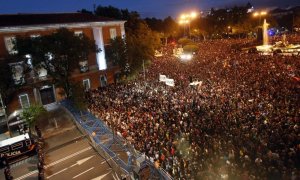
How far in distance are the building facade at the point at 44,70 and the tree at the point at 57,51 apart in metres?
1.29

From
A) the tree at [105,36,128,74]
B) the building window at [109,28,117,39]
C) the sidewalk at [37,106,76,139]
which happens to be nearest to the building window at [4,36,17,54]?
the sidewalk at [37,106,76,139]

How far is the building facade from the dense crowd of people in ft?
17.2

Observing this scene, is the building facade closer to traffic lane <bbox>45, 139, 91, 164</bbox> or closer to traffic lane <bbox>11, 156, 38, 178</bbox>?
traffic lane <bbox>11, 156, 38, 178</bbox>

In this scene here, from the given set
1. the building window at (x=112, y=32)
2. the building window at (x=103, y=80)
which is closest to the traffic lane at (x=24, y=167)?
the building window at (x=103, y=80)

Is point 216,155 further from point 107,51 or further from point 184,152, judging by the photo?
point 107,51

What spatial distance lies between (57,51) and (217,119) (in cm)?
1446

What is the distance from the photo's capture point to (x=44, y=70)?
88.6 ft

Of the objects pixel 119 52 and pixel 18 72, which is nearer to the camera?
pixel 18 72

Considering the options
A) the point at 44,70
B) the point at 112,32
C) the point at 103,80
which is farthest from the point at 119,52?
the point at 44,70

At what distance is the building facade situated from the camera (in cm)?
2428

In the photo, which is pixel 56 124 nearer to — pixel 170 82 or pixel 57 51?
pixel 57 51

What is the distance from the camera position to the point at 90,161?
52.0ft

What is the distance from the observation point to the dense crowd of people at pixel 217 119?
1160cm

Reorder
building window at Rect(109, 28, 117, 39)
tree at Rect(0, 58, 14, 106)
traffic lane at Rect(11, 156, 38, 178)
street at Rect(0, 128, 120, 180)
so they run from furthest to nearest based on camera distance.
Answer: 1. building window at Rect(109, 28, 117, 39)
2. tree at Rect(0, 58, 14, 106)
3. traffic lane at Rect(11, 156, 38, 178)
4. street at Rect(0, 128, 120, 180)
